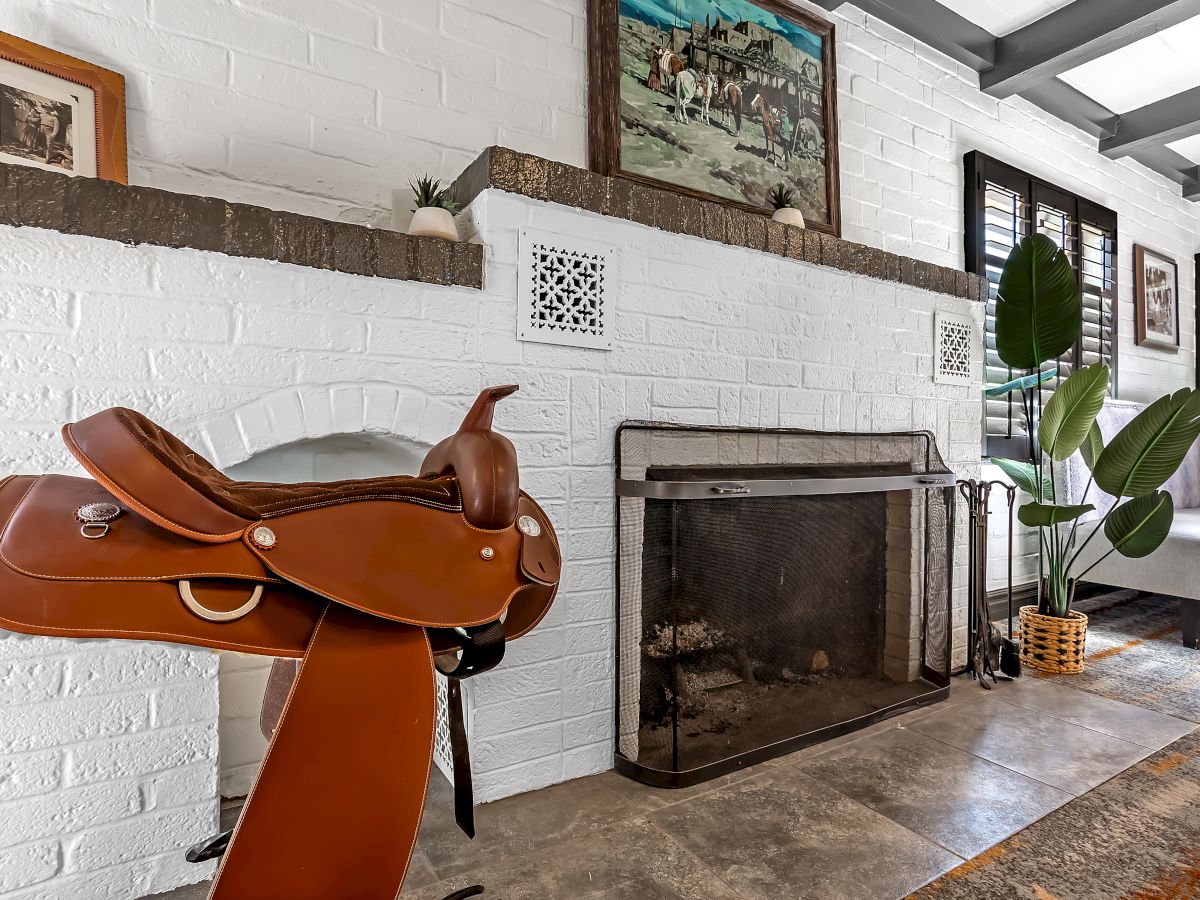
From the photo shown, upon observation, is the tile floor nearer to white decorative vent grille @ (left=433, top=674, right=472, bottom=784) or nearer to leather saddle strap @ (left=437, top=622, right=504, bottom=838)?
white decorative vent grille @ (left=433, top=674, right=472, bottom=784)

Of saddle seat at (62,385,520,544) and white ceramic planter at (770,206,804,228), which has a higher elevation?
white ceramic planter at (770,206,804,228)

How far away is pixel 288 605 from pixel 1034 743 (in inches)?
80.0

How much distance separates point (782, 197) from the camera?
2.15 metres

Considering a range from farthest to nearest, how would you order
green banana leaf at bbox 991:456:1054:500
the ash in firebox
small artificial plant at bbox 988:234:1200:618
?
green banana leaf at bbox 991:456:1054:500 < small artificial plant at bbox 988:234:1200:618 < the ash in firebox

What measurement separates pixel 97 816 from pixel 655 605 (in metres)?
1.16

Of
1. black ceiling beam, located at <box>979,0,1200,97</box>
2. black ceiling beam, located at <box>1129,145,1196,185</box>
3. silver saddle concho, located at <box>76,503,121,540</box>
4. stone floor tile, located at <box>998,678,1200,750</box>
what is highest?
black ceiling beam, located at <box>1129,145,1196,185</box>

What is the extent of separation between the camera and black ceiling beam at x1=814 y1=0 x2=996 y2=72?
256cm

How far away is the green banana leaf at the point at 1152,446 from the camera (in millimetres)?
2178

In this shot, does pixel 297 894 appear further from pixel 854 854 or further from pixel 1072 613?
pixel 1072 613

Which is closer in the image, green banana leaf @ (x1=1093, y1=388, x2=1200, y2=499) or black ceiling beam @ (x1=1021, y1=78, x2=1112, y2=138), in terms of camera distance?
green banana leaf @ (x1=1093, y1=388, x2=1200, y2=499)

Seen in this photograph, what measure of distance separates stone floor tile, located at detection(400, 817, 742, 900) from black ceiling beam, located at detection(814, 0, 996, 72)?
114 inches

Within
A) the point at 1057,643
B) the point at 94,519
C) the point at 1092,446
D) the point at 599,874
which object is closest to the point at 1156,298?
the point at 1092,446

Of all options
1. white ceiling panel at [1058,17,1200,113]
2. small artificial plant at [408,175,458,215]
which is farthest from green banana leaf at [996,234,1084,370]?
small artificial plant at [408,175,458,215]

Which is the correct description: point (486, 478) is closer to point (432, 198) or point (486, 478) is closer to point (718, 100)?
point (432, 198)
